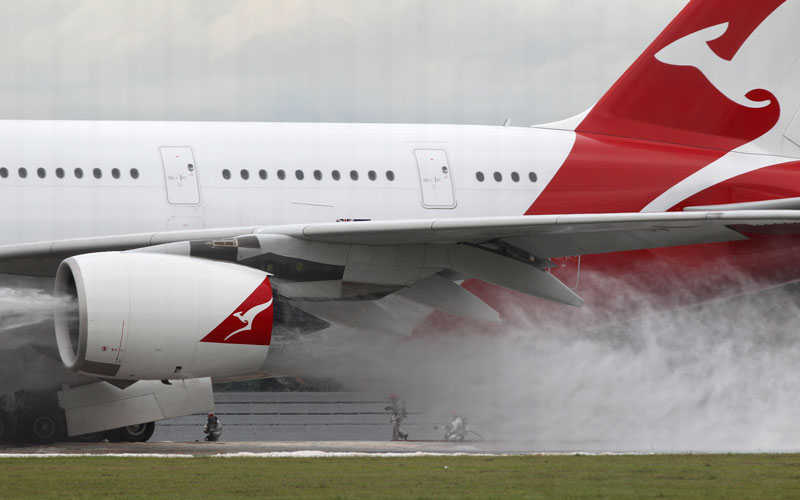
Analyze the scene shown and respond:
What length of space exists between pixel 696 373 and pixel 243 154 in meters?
5.55

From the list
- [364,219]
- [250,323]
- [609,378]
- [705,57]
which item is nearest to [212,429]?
[364,219]

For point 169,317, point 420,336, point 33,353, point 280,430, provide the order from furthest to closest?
1. point 280,430
2. point 420,336
3. point 33,353
4. point 169,317

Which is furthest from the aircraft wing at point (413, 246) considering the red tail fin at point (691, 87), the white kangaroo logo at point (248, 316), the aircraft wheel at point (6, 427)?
the red tail fin at point (691, 87)

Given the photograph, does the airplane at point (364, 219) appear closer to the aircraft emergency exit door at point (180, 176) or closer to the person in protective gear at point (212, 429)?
the aircraft emergency exit door at point (180, 176)

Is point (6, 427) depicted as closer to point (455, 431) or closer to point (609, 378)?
point (609, 378)

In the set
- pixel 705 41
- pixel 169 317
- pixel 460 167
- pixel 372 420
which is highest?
pixel 705 41

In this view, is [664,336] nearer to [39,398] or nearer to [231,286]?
[231,286]

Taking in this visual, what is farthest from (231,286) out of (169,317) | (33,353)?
(33,353)

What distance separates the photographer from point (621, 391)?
12719 millimetres

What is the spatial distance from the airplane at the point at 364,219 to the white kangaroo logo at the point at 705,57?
0.03 metres

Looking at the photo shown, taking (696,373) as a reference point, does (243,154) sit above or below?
above

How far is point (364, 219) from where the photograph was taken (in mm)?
12242

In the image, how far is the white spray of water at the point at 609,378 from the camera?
12242mm

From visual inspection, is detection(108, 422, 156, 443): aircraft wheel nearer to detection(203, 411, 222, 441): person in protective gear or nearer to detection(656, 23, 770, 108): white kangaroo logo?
detection(203, 411, 222, 441): person in protective gear
